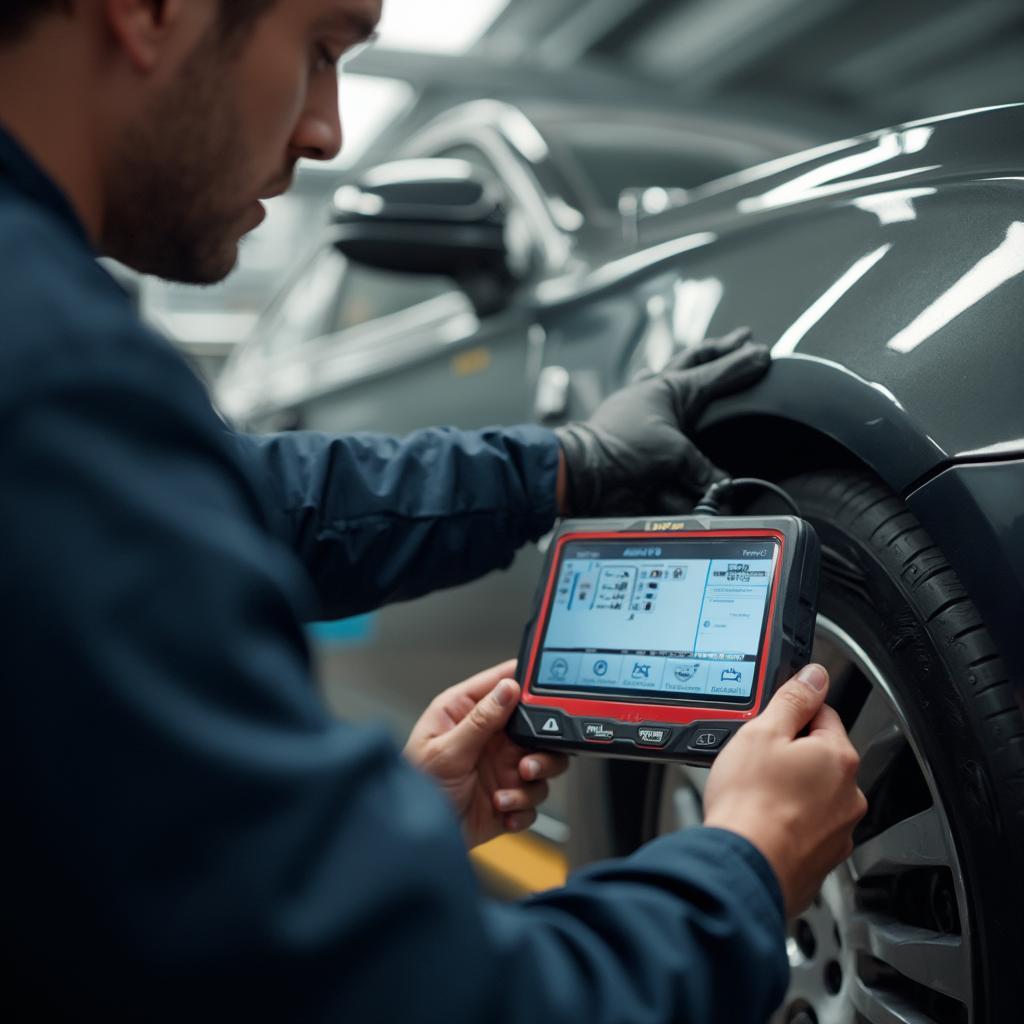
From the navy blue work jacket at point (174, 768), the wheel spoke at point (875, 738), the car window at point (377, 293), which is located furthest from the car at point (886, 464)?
the car window at point (377, 293)

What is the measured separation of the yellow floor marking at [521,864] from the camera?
1656 mm

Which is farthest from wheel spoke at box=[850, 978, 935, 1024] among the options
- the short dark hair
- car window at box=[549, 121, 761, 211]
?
car window at box=[549, 121, 761, 211]

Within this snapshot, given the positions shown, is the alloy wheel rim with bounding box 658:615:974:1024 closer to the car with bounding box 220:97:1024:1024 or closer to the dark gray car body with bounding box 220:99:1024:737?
the car with bounding box 220:97:1024:1024

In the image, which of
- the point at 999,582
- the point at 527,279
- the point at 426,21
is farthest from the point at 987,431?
the point at 426,21

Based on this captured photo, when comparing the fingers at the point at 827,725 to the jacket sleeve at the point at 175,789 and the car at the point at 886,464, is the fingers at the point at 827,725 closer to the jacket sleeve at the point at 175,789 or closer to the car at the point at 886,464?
the car at the point at 886,464

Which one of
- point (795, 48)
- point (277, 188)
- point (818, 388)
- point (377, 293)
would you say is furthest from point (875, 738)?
point (795, 48)

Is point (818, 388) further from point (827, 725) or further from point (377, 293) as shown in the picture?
point (377, 293)

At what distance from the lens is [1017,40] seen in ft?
21.1

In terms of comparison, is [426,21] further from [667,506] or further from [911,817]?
[911,817]

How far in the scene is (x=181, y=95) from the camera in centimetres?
69

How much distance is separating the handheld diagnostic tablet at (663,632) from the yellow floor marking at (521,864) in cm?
58

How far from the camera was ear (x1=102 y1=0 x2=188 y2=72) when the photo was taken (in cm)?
65

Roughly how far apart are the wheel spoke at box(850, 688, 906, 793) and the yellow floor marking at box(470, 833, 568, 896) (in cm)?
61

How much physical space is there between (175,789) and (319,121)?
530mm
